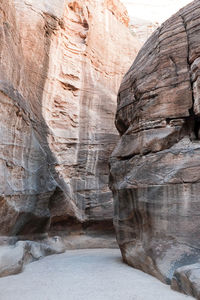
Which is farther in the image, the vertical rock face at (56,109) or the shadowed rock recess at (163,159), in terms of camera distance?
the vertical rock face at (56,109)

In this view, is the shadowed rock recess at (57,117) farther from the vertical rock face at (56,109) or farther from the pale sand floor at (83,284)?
the pale sand floor at (83,284)

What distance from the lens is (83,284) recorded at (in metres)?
5.16

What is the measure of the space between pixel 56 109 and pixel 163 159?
724 cm

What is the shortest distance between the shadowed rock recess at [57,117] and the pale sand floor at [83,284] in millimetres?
1538

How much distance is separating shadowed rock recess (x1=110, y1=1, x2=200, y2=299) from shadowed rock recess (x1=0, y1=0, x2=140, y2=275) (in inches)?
116

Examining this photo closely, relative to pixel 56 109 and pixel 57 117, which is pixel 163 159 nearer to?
pixel 57 117

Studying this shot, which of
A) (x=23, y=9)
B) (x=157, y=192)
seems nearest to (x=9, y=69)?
(x=23, y=9)

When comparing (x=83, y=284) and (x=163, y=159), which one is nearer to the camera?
(x=83, y=284)

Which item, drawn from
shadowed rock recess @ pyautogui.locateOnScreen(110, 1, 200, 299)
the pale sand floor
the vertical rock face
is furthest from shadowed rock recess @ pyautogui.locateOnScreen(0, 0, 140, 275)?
shadowed rock recess @ pyautogui.locateOnScreen(110, 1, 200, 299)

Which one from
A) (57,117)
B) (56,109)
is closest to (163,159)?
(57,117)

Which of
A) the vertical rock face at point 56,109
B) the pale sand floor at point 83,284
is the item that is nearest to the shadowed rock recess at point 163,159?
the pale sand floor at point 83,284

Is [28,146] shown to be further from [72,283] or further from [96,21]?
[96,21]

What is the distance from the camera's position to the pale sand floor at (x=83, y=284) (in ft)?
14.6

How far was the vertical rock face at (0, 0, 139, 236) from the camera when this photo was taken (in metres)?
8.09
